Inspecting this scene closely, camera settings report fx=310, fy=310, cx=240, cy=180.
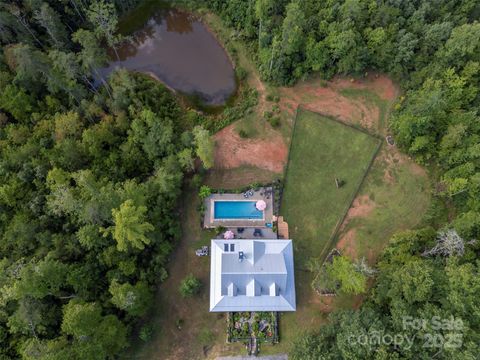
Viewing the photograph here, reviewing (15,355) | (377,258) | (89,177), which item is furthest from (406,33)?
(15,355)

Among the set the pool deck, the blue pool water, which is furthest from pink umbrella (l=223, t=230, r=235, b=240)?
the blue pool water

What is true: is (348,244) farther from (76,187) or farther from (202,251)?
(76,187)

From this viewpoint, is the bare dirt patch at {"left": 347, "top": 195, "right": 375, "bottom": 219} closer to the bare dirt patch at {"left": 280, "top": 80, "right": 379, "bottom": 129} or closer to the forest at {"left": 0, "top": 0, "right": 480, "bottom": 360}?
the forest at {"left": 0, "top": 0, "right": 480, "bottom": 360}

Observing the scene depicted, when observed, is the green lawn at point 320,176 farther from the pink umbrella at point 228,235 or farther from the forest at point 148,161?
the pink umbrella at point 228,235

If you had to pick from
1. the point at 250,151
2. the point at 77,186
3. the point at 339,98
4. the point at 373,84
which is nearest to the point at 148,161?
the point at 77,186

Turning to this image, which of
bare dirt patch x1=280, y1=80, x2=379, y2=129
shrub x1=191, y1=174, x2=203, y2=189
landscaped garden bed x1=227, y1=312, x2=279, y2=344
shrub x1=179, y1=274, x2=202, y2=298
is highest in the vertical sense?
bare dirt patch x1=280, y1=80, x2=379, y2=129

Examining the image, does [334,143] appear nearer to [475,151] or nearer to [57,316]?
[475,151]
